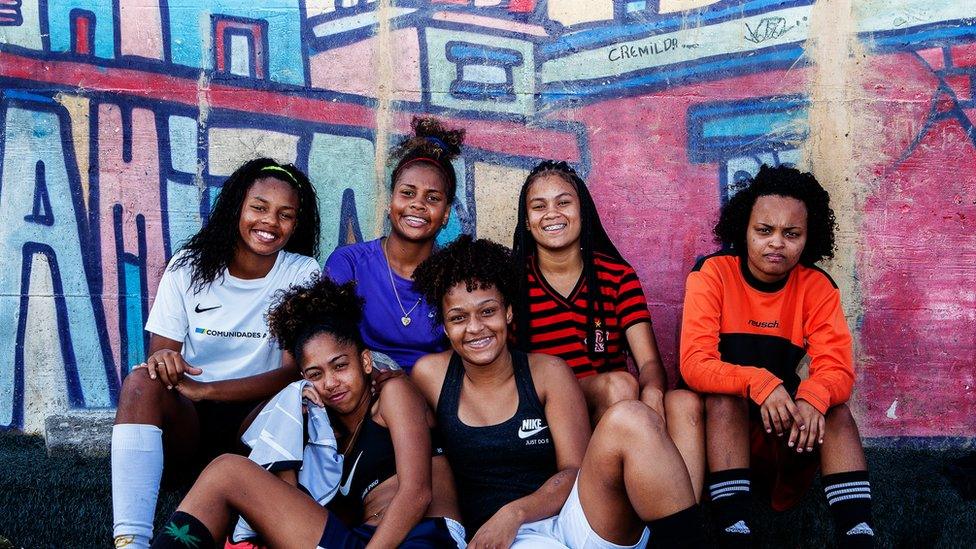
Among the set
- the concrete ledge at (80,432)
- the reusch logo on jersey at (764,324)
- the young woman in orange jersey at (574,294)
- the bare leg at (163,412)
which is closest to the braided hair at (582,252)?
the young woman in orange jersey at (574,294)

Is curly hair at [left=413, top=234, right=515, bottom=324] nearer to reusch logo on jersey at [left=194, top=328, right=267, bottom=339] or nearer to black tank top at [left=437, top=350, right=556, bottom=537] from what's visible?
black tank top at [left=437, top=350, right=556, bottom=537]

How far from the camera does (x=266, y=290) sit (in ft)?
11.7

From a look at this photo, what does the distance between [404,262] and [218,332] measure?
31.1 inches

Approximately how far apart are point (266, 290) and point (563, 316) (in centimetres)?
114

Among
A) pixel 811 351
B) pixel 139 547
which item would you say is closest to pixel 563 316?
pixel 811 351

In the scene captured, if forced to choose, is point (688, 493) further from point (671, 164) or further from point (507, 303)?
point (671, 164)

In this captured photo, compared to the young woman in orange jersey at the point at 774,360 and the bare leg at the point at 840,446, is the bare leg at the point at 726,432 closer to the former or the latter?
the young woman in orange jersey at the point at 774,360

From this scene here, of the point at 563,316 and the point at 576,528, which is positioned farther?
the point at 563,316

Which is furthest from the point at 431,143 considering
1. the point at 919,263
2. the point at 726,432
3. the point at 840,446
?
the point at 919,263

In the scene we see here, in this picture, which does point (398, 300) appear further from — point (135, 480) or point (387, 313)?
point (135, 480)

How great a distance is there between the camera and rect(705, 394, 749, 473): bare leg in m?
3.03

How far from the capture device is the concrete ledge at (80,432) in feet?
14.5

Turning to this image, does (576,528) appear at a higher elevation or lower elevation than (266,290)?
lower

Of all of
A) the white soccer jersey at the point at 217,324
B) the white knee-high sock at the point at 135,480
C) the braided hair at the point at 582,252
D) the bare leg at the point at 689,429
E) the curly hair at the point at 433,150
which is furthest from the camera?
the curly hair at the point at 433,150
